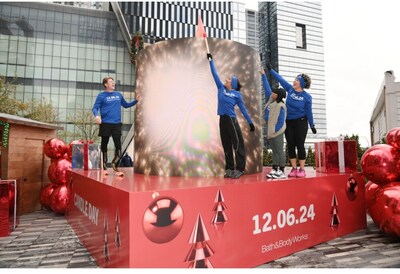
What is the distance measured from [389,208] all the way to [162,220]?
3362mm

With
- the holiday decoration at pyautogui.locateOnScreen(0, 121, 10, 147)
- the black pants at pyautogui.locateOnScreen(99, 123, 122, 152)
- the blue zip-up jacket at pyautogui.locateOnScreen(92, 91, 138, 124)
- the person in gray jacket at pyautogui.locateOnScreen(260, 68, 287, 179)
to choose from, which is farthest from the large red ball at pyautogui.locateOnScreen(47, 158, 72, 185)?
the person in gray jacket at pyautogui.locateOnScreen(260, 68, 287, 179)

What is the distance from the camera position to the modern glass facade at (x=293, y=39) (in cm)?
8206

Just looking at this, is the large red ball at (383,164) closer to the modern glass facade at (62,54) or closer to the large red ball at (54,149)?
the large red ball at (54,149)

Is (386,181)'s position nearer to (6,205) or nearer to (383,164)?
(383,164)

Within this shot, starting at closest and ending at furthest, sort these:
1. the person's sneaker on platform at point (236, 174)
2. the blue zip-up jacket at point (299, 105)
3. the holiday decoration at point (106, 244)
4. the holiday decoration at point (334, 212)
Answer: the holiday decoration at point (106, 244) < the person's sneaker on platform at point (236, 174) < the holiday decoration at point (334, 212) < the blue zip-up jacket at point (299, 105)

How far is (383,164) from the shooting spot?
4.32 metres

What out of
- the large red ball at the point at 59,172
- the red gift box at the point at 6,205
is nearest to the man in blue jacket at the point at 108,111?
the red gift box at the point at 6,205

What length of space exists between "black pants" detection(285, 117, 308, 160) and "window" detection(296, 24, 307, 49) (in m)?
90.6

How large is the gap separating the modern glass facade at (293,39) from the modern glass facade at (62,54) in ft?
181

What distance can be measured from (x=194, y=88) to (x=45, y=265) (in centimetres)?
290

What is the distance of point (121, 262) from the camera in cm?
236

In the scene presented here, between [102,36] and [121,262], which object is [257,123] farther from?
[102,36]

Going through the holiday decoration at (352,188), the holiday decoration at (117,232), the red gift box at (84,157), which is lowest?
the holiday decoration at (117,232)
